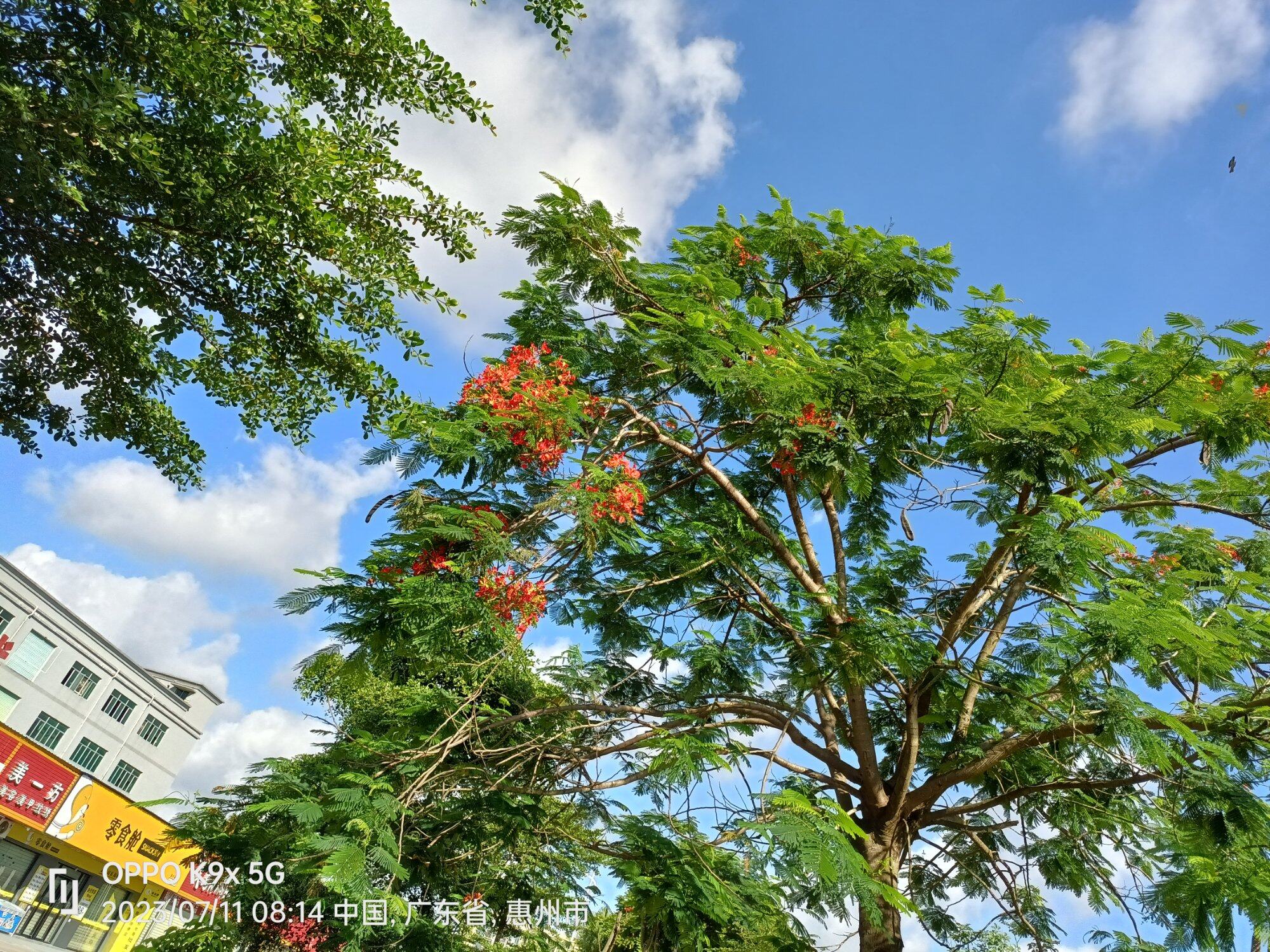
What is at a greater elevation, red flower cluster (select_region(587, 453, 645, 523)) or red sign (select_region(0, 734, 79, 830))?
red sign (select_region(0, 734, 79, 830))

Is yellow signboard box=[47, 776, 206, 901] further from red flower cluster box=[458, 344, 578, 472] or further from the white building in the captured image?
red flower cluster box=[458, 344, 578, 472]

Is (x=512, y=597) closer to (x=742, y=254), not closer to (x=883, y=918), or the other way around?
(x=883, y=918)

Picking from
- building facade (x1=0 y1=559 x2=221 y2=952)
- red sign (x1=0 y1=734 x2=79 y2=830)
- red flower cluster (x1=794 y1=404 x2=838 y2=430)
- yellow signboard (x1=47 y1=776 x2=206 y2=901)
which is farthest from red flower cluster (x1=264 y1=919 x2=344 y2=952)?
red sign (x1=0 y1=734 x2=79 y2=830)

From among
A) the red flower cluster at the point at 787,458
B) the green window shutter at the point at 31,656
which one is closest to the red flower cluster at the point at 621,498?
the red flower cluster at the point at 787,458

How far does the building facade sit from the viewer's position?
20703mm

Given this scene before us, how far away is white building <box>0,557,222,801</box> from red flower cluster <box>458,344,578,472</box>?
22365 mm

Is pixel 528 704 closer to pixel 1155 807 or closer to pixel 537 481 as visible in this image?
pixel 537 481

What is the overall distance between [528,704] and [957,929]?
5050 mm

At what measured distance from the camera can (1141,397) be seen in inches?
254

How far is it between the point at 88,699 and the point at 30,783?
435 cm

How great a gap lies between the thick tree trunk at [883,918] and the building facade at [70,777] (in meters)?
18.7

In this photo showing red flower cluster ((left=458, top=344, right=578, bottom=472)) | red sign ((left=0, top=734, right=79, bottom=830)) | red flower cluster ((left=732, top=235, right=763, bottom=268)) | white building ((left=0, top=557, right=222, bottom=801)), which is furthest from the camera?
white building ((left=0, top=557, right=222, bottom=801))

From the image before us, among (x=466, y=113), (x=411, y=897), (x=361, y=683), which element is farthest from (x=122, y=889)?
(x=466, y=113)

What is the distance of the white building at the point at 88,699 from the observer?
2197 centimetres
